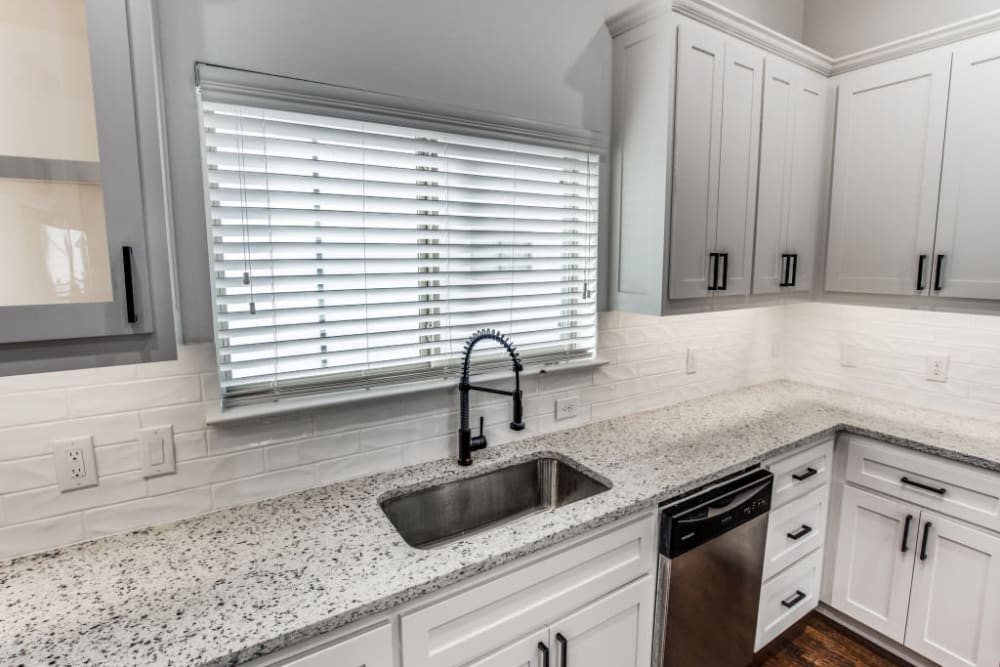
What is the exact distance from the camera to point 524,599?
1337 mm

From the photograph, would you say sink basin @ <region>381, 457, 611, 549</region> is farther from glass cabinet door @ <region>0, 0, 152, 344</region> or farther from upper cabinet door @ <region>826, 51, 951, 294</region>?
upper cabinet door @ <region>826, 51, 951, 294</region>

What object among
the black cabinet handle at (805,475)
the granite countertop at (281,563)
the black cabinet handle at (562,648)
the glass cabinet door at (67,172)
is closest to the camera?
the glass cabinet door at (67,172)

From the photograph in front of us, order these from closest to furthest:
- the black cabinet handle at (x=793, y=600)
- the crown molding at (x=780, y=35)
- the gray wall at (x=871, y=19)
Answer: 1. the crown molding at (x=780, y=35)
2. the black cabinet handle at (x=793, y=600)
3. the gray wall at (x=871, y=19)

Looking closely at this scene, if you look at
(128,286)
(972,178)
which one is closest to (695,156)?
(972,178)

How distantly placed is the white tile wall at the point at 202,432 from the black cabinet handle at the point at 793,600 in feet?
3.29

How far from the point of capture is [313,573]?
117 centimetres

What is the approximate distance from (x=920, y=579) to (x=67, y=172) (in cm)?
294

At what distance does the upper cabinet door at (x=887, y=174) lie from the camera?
2.09m

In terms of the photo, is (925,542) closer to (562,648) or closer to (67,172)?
(562,648)

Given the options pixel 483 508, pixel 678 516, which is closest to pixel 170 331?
pixel 483 508

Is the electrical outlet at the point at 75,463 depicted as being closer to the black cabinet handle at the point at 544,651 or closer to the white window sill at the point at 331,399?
the white window sill at the point at 331,399

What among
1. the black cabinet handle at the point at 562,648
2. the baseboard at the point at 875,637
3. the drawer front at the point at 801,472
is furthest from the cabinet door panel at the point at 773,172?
the black cabinet handle at the point at 562,648

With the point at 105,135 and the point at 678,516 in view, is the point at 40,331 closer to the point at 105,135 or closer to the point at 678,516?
the point at 105,135

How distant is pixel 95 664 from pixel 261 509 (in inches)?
22.7
